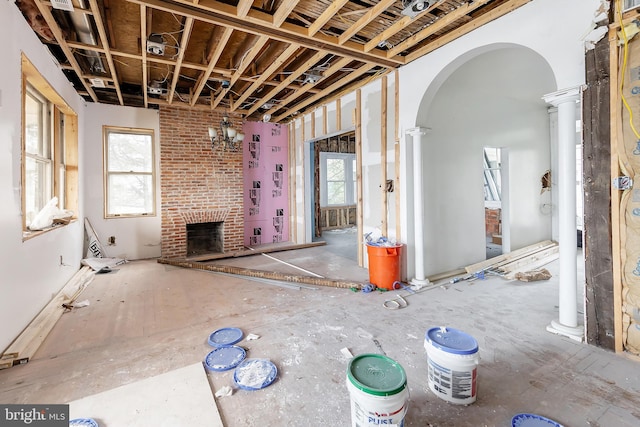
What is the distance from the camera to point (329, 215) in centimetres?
945

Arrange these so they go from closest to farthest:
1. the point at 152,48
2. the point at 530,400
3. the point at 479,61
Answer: the point at 530,400 → the point at 152,48 → the point at 479,61

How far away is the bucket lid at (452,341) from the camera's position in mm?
1687

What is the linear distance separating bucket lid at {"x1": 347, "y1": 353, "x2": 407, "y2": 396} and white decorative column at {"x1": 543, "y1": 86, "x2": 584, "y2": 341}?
6.65 feet

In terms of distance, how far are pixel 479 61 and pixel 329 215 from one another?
19.7 feet

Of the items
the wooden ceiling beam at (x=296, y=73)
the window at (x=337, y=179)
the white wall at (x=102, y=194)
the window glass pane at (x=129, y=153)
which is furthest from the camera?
the window at (x=337, y=179)

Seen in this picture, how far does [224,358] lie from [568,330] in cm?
289

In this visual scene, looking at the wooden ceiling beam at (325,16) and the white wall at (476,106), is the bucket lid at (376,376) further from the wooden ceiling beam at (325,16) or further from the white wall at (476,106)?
the wooden ceiling beam at (325,16)

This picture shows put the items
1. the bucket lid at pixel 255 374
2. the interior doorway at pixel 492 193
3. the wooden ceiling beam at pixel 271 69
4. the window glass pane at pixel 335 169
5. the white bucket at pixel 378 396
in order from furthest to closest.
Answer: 1. the window glass pane at pixel 335 169
2. the interior doorway at pixel 492 193
3. the wooden ceiling beam at pixel 271 69
4. the bucket lid at pixel 255 374
5. the white bucket at pixel 378 396

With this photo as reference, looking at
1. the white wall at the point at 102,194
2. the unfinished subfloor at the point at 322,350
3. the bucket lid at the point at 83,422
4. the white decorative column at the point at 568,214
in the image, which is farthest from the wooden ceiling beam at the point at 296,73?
the bucket lid at the point at 83,422

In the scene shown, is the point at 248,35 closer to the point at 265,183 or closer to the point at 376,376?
the point at 265,183

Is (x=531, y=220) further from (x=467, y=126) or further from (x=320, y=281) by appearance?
(x=320, y=281)

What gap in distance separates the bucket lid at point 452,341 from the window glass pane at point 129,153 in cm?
600

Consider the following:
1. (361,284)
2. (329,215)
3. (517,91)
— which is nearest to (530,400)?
(361,284)

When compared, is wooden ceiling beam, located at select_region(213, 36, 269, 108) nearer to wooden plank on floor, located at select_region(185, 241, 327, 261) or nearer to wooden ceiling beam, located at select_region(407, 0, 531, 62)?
wooden ceiling beam, located at select_region(407, 0, 531, 62)
